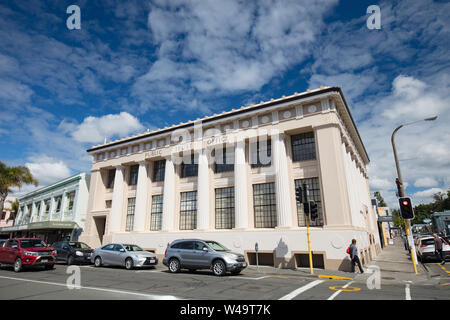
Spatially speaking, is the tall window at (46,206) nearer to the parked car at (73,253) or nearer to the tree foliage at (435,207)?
the parked car at (73,253)

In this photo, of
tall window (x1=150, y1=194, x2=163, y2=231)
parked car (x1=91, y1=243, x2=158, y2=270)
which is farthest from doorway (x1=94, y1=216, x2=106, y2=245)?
parked car (x1=91, y1=243, x2=158, y2=270)

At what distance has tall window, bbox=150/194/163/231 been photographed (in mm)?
23417

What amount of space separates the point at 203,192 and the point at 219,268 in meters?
8.45

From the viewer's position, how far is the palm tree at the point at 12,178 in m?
32.0

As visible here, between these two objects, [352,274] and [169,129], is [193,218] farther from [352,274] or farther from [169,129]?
[352,274]

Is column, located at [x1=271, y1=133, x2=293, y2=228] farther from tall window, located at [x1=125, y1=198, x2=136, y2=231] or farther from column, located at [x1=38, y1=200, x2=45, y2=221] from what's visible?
column, located at [x1=38, y1=200, x2=45, y2=221]

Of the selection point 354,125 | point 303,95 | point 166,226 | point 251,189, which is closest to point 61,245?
point 166,226

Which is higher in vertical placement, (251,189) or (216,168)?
(216,168)

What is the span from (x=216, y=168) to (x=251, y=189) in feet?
11.9

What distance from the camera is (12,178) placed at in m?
32.6

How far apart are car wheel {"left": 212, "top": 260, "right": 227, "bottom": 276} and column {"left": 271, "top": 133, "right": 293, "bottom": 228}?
5.68 metres

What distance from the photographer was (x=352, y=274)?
13297 millimetres

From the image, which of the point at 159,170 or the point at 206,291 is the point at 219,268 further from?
the point at 159,170
